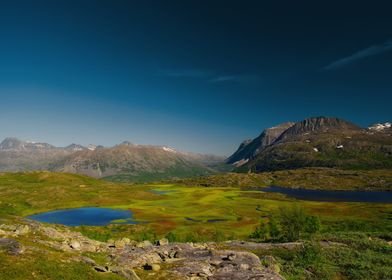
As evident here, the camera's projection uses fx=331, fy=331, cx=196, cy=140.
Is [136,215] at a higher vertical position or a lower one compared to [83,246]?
lower

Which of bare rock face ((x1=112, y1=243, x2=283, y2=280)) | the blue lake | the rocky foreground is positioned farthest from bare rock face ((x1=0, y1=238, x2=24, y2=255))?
the blue lake

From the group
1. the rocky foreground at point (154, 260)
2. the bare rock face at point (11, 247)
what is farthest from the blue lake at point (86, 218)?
the bare rock face at point (11, 247)

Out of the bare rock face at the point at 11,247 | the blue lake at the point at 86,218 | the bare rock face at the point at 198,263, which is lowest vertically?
the blue lake at the point at 86,218

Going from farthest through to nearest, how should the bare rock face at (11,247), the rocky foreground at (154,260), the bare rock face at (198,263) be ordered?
the bare rock face at (198,263), the rocky foreground at (154,260), the bare rock face at (11,247)

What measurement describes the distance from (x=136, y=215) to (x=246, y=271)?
501 ft

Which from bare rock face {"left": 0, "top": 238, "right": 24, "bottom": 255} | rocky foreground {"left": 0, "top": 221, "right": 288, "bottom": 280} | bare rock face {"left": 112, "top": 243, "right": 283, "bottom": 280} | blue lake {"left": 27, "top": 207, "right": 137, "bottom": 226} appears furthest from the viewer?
blue lake {"left": 27, "top": 207, "right": 137, "bottom": 226}

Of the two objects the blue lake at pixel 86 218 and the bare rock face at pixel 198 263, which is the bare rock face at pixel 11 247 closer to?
the bare rock face at pixel 198 263

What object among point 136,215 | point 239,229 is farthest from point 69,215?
point 239,229

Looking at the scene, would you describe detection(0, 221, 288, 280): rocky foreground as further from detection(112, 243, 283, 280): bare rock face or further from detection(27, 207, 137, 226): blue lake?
detection(27, 207, 137, 226): blue lake

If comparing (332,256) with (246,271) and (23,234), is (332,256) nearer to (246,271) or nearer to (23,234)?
(246,271)

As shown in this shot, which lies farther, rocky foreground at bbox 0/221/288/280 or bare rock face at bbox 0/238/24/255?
rocky foreground at bbox 0/221/288/280

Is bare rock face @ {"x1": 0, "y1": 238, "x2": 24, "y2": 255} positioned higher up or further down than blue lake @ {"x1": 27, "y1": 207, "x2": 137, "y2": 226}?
higher up

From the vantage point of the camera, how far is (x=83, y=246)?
133ft

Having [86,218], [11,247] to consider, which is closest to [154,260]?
[11,247]
